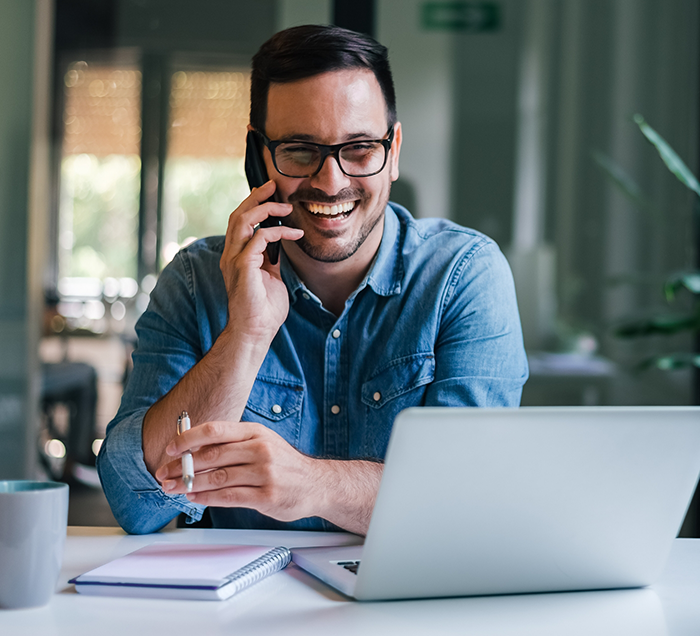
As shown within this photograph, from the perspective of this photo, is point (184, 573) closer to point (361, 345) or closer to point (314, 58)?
point (361, 345)

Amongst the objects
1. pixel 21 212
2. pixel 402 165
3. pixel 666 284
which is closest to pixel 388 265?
pixel 666 284

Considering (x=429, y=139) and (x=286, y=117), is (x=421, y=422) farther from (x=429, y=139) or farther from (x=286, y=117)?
(x=429, y=139)

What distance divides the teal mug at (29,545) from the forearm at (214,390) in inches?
19.4

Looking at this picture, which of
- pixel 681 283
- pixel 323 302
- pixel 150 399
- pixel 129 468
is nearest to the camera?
pixel 129 468

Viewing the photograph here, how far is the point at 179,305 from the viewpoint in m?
1.43

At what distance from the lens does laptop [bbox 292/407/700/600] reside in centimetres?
69

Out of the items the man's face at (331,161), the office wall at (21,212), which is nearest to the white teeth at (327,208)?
the man's face at (331,161)

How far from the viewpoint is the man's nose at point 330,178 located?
1392 millimetres

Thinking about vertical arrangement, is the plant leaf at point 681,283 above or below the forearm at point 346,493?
above

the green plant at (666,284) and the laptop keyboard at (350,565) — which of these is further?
the green plant at (666,284)

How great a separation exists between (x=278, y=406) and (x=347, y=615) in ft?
2.33

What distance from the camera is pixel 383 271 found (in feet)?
4.85

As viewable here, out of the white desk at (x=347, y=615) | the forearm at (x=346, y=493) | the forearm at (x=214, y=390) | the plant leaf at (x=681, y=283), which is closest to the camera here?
the white desk at (x=347, y=615)

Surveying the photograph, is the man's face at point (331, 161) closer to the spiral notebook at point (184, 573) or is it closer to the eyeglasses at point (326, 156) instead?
the eyeglasses at point (326, 156)
